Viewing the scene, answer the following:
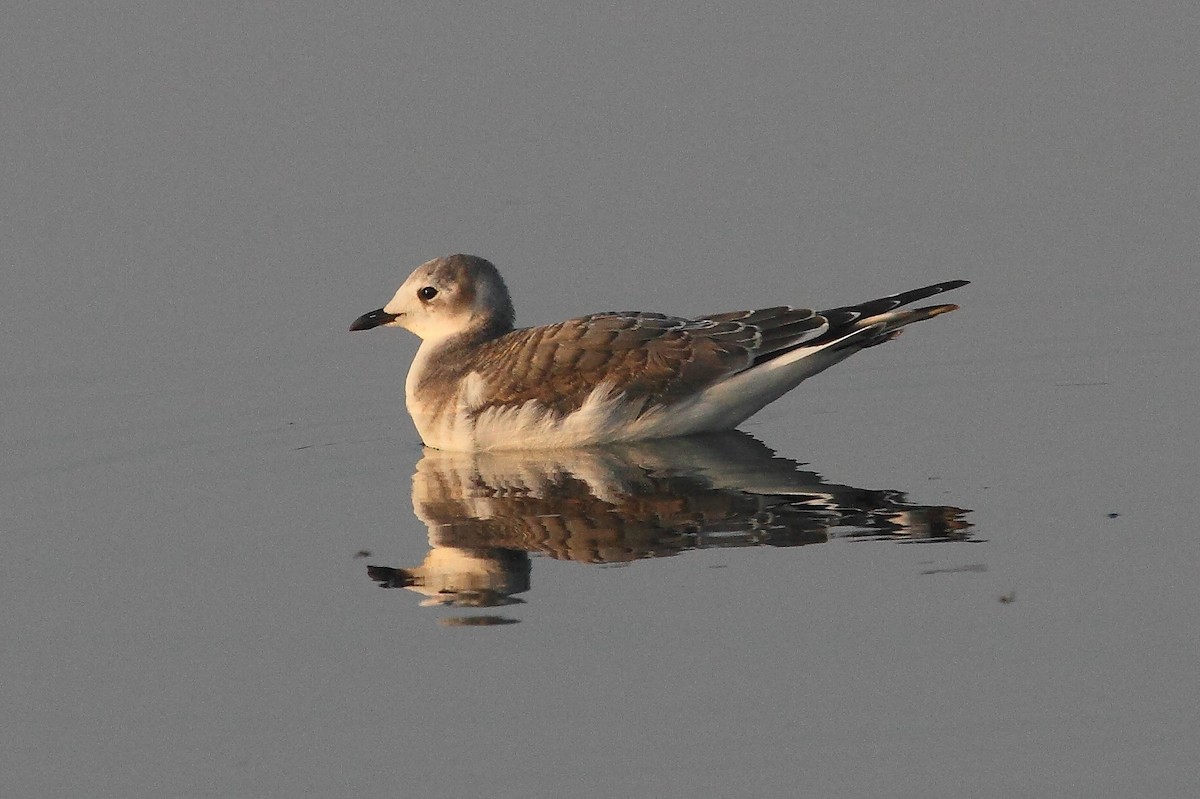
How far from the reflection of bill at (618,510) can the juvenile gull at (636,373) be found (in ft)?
0.68

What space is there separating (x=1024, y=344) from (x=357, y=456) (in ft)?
19.5

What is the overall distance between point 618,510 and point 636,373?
219 cm

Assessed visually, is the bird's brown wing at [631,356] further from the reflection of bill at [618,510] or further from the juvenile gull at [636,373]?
the reflection of bill at [618,510]

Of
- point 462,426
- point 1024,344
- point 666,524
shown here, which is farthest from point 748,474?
point 1024,344

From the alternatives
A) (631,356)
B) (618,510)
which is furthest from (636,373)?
(618,510)

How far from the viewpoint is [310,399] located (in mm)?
16594

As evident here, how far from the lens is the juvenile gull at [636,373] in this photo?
14812 mm

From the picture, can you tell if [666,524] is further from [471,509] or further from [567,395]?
[567,395]

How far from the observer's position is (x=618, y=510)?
12844mm

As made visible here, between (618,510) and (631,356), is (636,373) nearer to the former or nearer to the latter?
(631,356)

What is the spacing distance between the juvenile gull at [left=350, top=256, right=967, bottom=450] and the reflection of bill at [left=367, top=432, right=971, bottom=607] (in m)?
0.21

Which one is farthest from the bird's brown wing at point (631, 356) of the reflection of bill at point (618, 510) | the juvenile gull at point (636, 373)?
the reflection of bill at point (618, 510)

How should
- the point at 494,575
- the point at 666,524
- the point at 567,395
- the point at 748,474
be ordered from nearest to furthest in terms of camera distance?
1. the point at 494,575
2. the point at 666,524
3. the point at 748,474
4. the point at 567,395

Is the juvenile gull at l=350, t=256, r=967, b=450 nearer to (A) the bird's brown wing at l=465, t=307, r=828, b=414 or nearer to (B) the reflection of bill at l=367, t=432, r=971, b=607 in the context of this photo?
(A) the bird's brown wing at l=465, t=307, r=828, b=414
